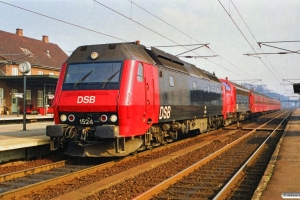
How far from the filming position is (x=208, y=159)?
11.9m

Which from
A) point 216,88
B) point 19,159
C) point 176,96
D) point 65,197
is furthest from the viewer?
point 216,88

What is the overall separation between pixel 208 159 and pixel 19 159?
20.6 ft

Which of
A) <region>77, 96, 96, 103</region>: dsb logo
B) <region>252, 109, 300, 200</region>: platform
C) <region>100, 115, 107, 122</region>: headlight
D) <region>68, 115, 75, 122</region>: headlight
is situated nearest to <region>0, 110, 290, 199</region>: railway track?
<region>100, 115, 107, 122</region>: headlight

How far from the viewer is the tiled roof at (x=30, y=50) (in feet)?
150

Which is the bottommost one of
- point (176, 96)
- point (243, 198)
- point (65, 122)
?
point (243, 198)

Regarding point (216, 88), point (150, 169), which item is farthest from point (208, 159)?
point (216, 88)

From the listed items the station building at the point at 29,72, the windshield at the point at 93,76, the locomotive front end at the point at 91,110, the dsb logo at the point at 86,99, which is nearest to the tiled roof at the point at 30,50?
the station building at the point at 29,72

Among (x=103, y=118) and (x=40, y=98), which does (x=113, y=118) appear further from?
(x=40, y=98)

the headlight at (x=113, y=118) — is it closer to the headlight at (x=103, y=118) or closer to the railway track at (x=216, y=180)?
the headlight at (x=103, y=118)

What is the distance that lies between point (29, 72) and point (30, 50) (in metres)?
9.94

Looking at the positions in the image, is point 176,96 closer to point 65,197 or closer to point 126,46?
point 126,46

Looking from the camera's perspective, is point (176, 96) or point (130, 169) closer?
point (130, 169)

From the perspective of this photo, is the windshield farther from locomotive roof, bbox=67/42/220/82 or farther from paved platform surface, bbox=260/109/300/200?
paved platform surface, bbox=260/109/300/200

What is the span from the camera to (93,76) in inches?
438
